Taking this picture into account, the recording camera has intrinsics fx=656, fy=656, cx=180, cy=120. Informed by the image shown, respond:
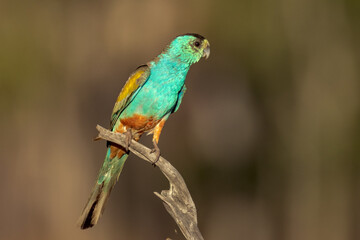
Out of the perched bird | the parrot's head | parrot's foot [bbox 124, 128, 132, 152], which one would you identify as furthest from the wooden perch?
the parrot's head

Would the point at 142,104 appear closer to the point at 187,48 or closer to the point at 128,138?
the point at 128,138

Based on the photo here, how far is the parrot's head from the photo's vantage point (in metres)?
4.76

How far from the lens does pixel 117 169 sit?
4742 mm

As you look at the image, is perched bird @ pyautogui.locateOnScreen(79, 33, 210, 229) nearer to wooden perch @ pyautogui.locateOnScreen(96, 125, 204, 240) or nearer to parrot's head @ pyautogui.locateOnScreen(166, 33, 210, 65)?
parrot's head @ pyautogui.locateOnScreen(166, 33, 210, 65)

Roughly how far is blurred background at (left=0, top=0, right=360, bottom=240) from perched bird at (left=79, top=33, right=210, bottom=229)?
173 inches

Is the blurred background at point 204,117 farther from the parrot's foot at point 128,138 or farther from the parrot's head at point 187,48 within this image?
the parrot's foot at point 128,138

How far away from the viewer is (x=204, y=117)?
9914mm

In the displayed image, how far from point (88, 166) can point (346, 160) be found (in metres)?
3.76

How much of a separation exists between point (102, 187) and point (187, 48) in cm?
118

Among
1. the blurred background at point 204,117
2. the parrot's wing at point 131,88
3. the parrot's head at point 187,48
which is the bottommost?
the blurred background at point 204,117

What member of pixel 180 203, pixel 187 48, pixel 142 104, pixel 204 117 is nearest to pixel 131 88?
pixel 142 104

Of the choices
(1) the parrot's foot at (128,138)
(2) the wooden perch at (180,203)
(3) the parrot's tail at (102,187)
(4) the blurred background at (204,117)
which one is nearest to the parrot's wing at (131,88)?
(1) the parrot's foot at (128,138)

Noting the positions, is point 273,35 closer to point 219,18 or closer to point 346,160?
point 219,18

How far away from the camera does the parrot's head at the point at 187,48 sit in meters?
4.76
